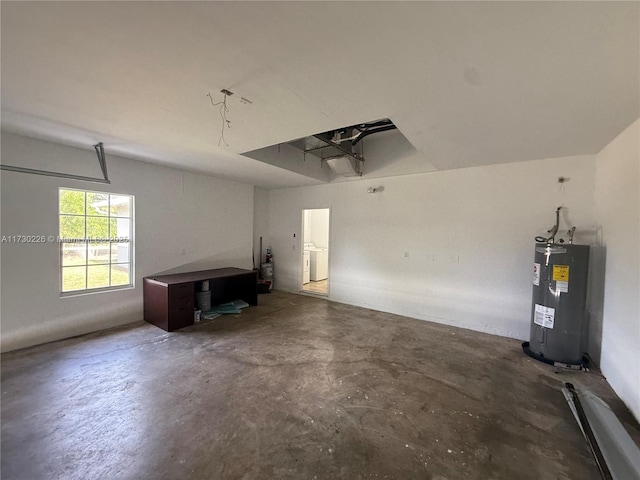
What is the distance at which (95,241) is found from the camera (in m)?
3.85

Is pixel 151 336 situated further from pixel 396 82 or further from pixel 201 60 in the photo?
pixel 396 82

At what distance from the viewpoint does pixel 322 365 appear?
9.80ft

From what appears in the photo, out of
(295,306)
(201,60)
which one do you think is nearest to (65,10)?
(201,60)

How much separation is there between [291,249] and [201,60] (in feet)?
16.4

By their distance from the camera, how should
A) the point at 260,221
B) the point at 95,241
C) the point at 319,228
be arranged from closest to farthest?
the point at 95,241 < the point at 260,221 < the point at 319,228

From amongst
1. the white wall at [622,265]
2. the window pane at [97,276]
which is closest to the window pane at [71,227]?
the window pane at [97,276]

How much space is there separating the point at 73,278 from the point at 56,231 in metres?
0.68

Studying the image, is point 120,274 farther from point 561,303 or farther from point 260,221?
point 561,303

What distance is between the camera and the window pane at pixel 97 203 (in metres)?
3.82

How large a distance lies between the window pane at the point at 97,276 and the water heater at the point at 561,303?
5.96m

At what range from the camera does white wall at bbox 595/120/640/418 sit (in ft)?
7.59

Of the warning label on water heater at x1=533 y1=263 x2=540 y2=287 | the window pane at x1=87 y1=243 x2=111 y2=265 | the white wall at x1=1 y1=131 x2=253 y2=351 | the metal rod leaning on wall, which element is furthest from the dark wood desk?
the warning label on water heater at x1=533 y1=263 x2=540 y2=287

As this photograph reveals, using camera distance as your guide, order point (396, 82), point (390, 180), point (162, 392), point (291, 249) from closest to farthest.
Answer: point (396, 82) < point (162, 392) < point (390, 180) < point (291, 249)

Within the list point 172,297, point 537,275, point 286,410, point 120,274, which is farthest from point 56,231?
point 537,275
